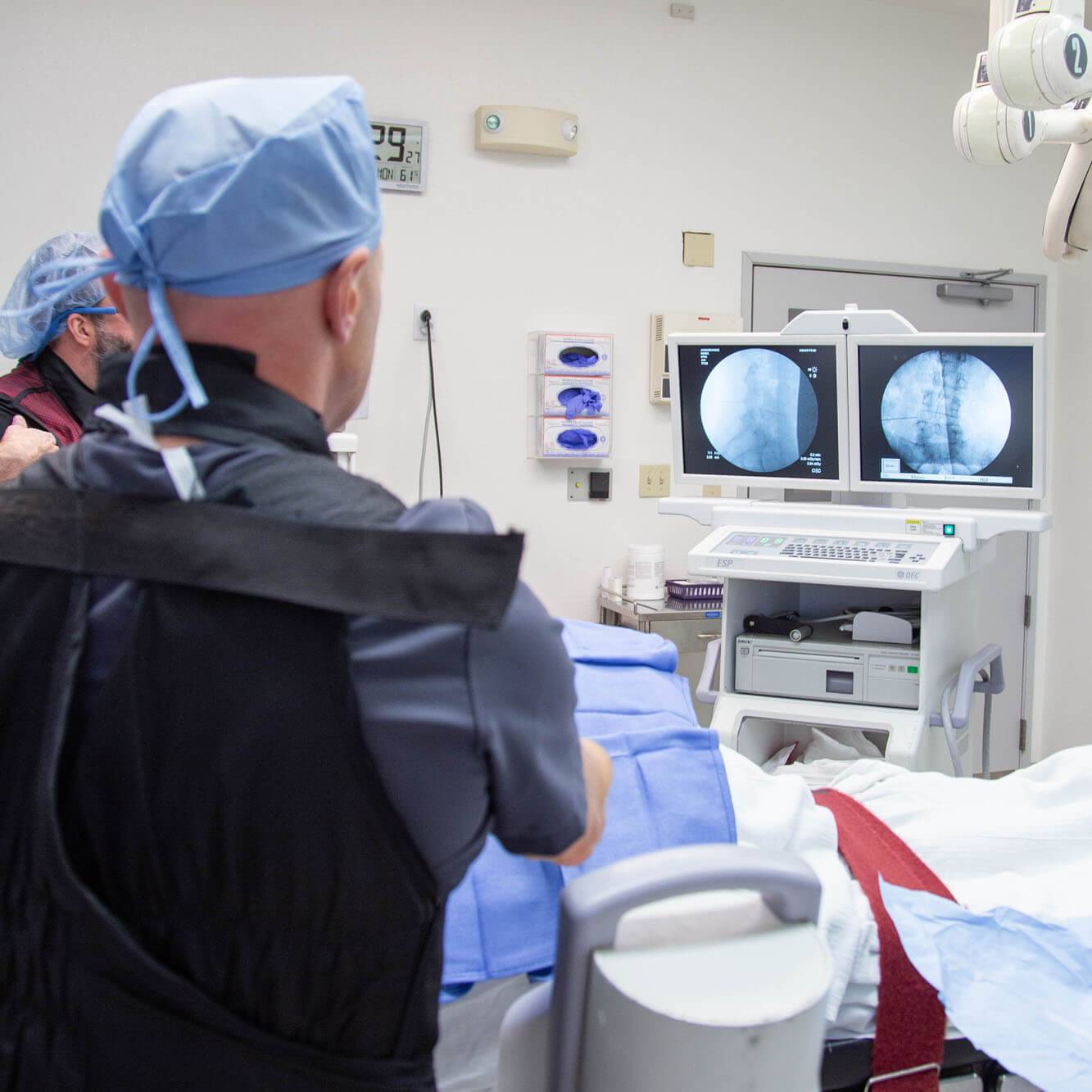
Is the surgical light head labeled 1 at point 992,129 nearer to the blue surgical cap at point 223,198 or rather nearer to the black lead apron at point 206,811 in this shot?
the blue surgical cap at point 223,198

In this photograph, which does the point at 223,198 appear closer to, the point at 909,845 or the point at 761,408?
the point at 909,845

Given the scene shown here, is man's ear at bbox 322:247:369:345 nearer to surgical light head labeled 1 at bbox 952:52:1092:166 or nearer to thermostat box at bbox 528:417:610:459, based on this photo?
surgical light head labeled 1 at bbox 952:52:1092:166

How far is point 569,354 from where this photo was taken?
323 centimetres

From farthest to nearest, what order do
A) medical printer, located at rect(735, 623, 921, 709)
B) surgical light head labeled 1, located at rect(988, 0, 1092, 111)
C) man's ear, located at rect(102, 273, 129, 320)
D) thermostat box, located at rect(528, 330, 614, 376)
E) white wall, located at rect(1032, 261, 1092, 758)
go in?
white wall, located at rect(1032, 261, 1092, 758), thermostat box, located at rect(528, 330, 614, 376), medical printer, located at rect(735, 623, 921, 709), surgical light head labeled 1, located at rect(988, 0, 1092, 111), man's ear, located at rect(102, 273, 129, 320)

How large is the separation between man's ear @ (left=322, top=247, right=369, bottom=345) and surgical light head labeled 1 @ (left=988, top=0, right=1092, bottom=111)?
128 centimetres

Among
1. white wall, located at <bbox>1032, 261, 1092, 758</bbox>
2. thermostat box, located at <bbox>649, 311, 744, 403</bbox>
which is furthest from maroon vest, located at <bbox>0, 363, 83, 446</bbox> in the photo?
white wall, located at <bbox>1032, 261, 1092, 758</bbox>

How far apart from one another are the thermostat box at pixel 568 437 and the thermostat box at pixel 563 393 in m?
0.02

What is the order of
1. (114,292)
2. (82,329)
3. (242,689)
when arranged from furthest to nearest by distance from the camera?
(82,329), (114,292), (242,689)

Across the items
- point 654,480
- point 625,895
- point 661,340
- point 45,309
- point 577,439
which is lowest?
point 625,895

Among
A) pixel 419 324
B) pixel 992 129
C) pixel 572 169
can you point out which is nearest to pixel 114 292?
pixel 992 129

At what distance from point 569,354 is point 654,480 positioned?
20.2 inches

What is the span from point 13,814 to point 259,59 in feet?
9.33

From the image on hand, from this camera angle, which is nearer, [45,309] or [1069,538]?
[45,309]

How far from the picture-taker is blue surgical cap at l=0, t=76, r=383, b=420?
2.15ft
